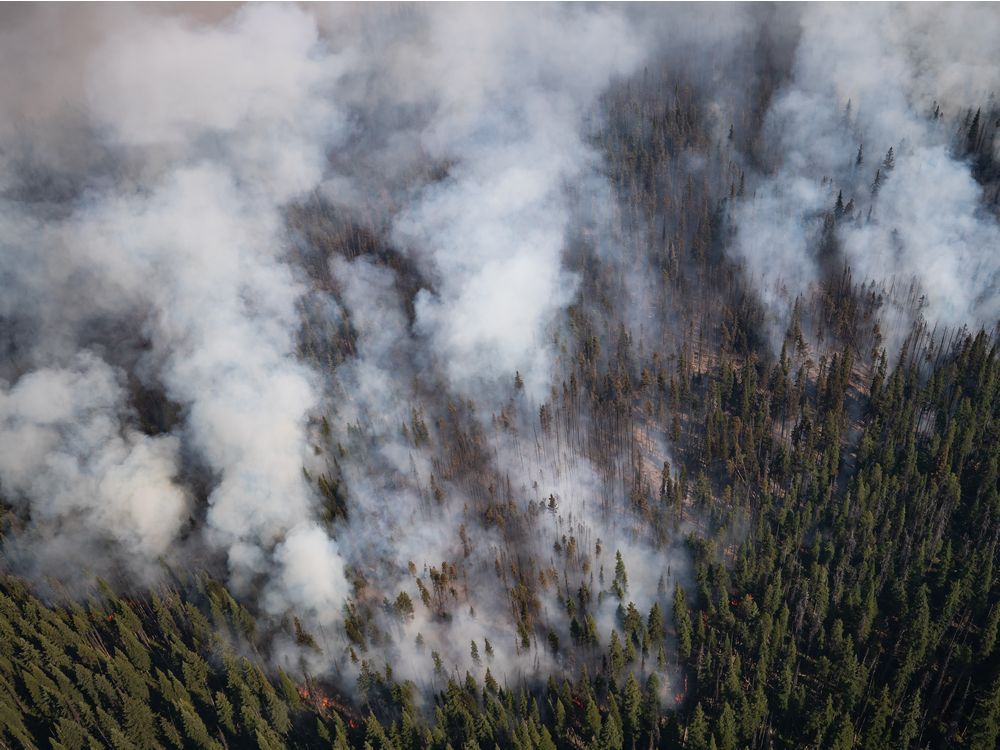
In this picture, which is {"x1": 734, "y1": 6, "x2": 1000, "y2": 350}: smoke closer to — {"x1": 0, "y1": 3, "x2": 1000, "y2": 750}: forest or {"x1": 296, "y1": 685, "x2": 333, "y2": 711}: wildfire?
{"x1": 0, "y1": 3, "x2": 1000, "y2": 750}: forest

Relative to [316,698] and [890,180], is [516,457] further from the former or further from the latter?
[890,180]

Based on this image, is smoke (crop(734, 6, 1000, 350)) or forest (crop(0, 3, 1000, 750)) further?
smoke (crop(734, 6, 1000, 350))

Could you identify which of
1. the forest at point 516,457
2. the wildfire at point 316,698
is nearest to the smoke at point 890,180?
the forest at point 516,457

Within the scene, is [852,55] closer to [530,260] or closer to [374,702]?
[530,260]

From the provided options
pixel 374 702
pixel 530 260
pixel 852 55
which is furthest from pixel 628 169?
pixel 374 702

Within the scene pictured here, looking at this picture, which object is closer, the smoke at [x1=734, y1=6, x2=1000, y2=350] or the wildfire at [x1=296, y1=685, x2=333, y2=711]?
the wildfire at [x1=296, y1=685, x2=333, y2=711]

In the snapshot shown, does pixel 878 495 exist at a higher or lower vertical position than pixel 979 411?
lower

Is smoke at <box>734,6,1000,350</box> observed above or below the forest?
above

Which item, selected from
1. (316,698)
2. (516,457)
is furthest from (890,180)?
(316,698)

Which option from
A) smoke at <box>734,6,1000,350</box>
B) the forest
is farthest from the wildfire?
smoke at <box>734,6,1000,350</box>
